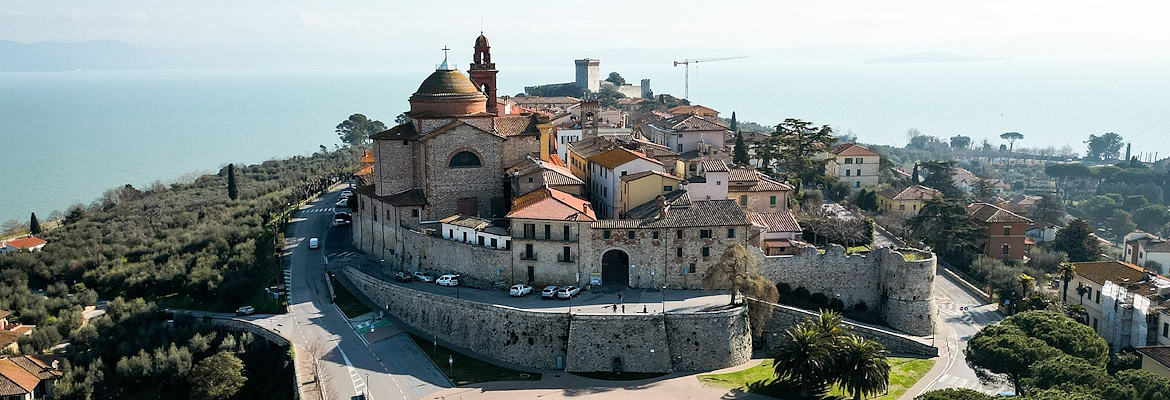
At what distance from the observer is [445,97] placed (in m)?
45.5

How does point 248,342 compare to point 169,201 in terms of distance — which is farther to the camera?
point 169,201

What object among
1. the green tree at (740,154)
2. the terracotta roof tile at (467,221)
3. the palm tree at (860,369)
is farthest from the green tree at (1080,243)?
the terracotta roof tile at (467,221)

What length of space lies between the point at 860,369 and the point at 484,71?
94.9 feet

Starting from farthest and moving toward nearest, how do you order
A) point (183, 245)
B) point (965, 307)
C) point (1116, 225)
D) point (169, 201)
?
point (1116, 225) → point (169, 201) → point (183, 245) → point (965, 307)

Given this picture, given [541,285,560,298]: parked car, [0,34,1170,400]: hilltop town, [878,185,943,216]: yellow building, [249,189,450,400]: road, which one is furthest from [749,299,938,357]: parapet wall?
[878,185,943,216]: yellow building

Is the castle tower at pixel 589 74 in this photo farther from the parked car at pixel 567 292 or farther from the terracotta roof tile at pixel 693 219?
the parked car at pixel 567 292

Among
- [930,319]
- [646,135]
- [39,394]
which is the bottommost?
[39,394]

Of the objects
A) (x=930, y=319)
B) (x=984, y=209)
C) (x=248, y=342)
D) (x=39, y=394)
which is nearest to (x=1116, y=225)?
(x=984, y=209)

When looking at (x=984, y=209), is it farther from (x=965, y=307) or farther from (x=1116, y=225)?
(x=1116, y=225)

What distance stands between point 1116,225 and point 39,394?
7930cm

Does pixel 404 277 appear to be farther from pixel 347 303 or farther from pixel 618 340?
pixel 618 340

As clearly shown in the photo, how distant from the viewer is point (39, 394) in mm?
38031

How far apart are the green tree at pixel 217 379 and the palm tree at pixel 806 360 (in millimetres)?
20561

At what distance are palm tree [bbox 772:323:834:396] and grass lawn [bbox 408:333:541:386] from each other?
908cm
